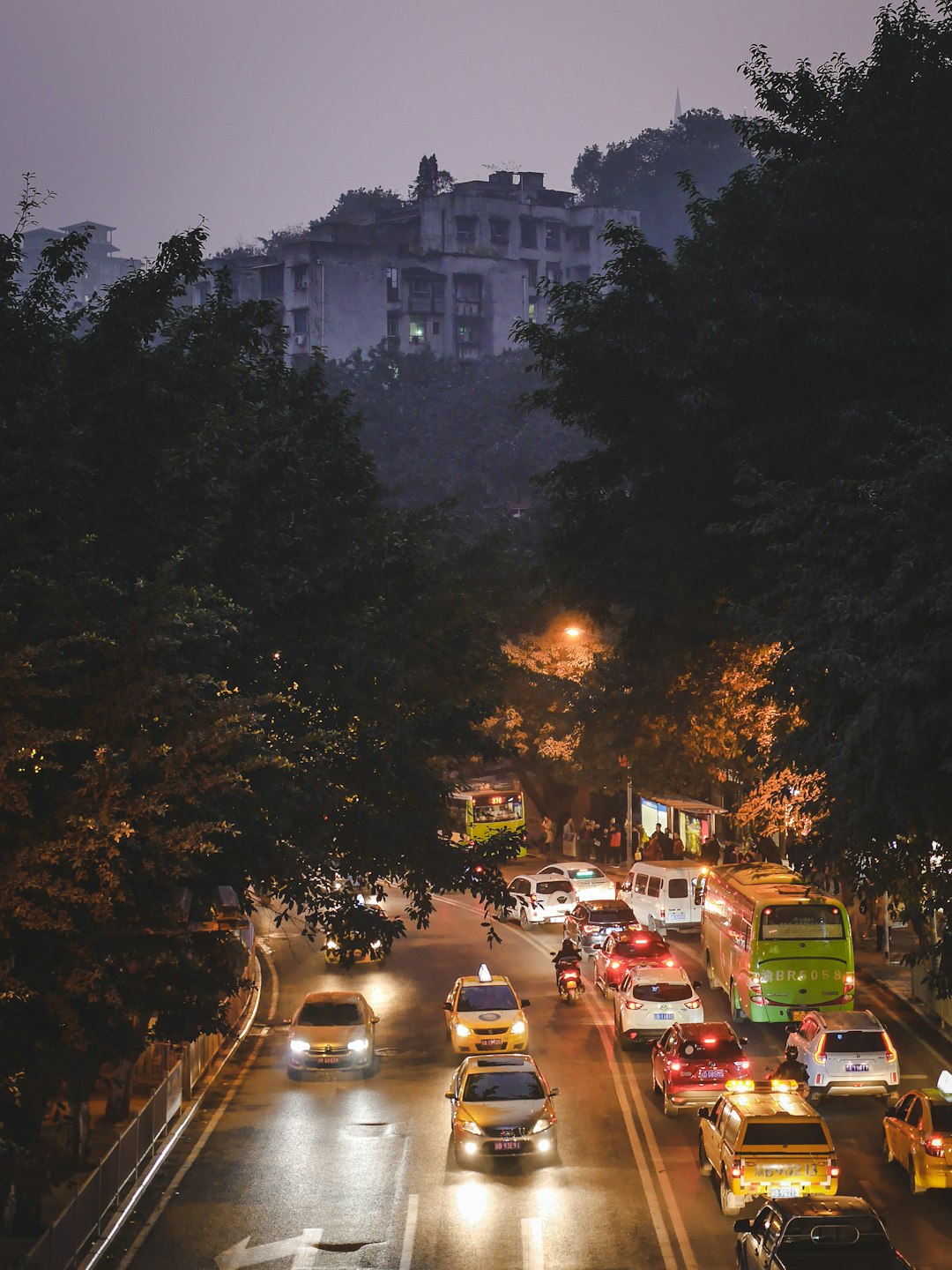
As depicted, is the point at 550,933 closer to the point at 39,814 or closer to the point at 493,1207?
the point at 493,1207

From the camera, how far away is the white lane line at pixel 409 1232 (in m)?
17.6

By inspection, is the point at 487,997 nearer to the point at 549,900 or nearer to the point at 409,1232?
the point at 409,1232

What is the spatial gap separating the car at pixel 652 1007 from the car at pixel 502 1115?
699 cm

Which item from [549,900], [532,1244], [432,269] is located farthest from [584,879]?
[432,269]

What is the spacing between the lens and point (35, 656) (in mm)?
14359

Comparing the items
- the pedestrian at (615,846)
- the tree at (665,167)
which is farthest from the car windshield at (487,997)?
the tree at (665,167)

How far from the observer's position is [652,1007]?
2928 centimetres

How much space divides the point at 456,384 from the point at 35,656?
298 feet

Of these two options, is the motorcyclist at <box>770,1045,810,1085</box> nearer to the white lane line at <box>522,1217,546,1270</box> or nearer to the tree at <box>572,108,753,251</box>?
the white lane line at <box>522,1217,546,1270</box>

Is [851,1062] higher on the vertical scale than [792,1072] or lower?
Answer: higher

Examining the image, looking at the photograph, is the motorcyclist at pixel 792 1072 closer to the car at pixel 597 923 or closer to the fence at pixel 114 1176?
the fence at pixel 114 1176

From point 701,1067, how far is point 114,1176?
9.90 meters

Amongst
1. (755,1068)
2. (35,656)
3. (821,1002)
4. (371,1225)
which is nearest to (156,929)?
(35,656)

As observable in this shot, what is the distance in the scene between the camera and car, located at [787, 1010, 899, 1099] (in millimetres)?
24594
